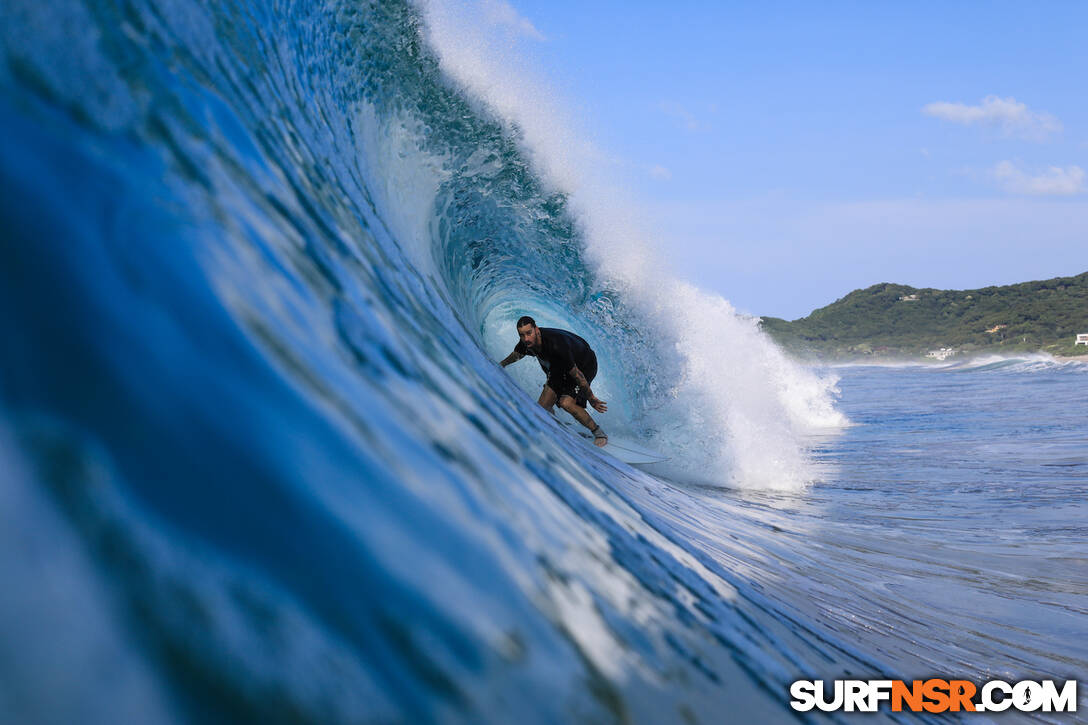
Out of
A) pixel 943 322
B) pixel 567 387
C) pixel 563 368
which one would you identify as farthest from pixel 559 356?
pixel 943 322

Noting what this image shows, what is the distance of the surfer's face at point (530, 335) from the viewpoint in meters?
5.13

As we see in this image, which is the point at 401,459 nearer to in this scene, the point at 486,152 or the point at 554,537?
the point at 554,537

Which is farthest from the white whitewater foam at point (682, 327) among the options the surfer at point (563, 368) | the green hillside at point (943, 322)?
the green hillside at point (943, 322)

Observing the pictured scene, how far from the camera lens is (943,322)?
6994 cm

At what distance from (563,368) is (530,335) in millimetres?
536

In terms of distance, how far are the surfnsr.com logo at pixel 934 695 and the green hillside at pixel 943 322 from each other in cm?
4917

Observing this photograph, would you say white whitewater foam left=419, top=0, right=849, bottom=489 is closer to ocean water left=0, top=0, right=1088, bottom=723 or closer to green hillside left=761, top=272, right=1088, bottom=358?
ocean water left=0, top=0, right=1088, bottom=723

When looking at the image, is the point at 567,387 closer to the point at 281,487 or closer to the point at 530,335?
the point at 530,335

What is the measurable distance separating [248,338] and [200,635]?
1.75ft

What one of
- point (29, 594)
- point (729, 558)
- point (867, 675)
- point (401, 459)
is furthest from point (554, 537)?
point (729, 558)

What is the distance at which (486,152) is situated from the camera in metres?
6.51

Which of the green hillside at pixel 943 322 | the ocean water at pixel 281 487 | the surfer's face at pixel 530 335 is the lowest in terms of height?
the ocean water at pixel 281 487

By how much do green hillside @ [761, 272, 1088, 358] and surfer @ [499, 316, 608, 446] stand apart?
47.4 meters

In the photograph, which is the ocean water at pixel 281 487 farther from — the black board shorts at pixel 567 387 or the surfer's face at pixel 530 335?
the black board shorts at pixel 567 387
